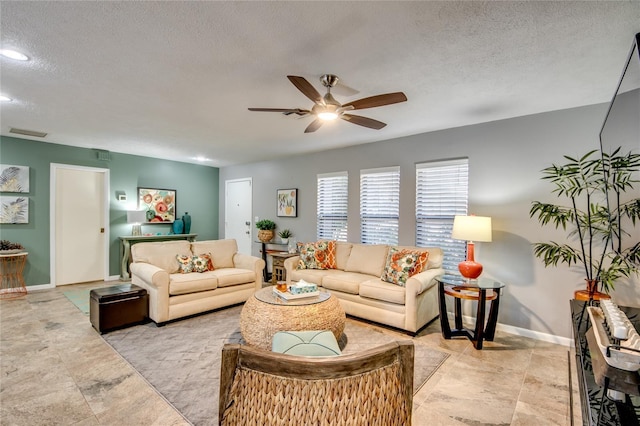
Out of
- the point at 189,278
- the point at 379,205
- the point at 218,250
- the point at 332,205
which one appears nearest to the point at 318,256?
the point at 332,205

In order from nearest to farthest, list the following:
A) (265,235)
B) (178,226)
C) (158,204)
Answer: (265,235) → (158,204) → (178,226)

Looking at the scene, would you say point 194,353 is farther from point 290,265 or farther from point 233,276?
point 290,265

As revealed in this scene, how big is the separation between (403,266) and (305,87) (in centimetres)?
239

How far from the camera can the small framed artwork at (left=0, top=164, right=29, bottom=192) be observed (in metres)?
4.68

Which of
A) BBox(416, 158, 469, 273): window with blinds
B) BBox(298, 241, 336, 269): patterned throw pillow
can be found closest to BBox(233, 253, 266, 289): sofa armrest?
BBox(298, 241, 336, 269): patterned throw pillow

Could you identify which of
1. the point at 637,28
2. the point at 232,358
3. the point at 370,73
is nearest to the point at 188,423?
→ the point at 232,358

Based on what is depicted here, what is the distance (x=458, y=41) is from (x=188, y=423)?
120 inches

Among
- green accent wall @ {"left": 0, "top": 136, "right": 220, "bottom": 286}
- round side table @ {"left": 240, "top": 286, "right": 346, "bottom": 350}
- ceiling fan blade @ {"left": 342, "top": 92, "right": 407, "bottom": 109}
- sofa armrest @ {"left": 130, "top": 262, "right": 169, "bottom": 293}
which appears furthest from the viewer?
green accent wall @ {"left": 0, "top": 136, "right": 220, "bottom": 286}

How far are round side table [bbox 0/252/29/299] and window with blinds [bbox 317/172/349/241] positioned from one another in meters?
4.58

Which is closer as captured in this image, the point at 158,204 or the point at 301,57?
the point at 301,57

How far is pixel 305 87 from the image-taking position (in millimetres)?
2141

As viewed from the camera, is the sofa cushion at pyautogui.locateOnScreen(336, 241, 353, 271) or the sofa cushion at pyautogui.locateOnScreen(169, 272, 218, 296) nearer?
the sofa cushion at pyautogui.locateOnScreen(169, 272, 218, 296)

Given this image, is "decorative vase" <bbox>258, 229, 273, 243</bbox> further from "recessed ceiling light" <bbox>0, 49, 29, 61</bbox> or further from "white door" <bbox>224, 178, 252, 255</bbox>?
"recessed ceiling light" <bbox>0, 49, 29, 61</bbox>

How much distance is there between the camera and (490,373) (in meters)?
2.57
